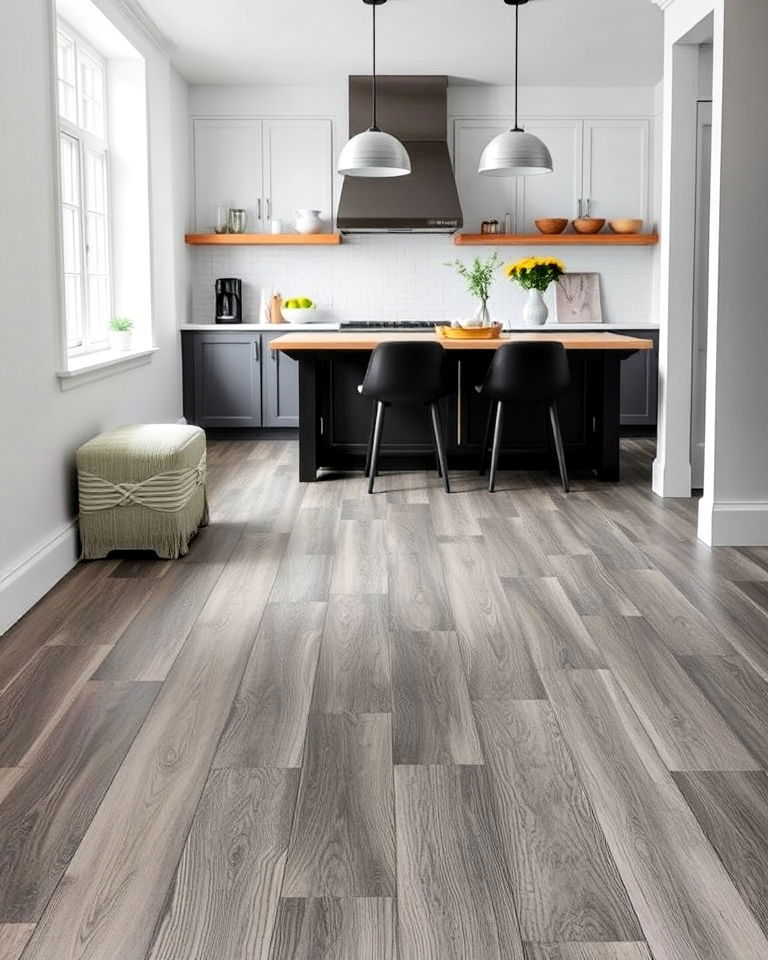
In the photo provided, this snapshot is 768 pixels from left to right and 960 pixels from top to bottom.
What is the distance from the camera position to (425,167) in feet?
27.5

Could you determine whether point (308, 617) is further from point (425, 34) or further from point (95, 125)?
point (425, 34)

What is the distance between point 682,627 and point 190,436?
229cm

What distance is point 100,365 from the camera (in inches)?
208

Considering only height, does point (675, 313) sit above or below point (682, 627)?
above

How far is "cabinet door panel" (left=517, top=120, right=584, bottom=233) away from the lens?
28.6ft

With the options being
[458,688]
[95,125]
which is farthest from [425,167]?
[458,688]

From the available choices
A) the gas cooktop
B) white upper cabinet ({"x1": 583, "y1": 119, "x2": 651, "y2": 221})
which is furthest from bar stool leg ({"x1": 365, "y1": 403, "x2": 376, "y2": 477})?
white upper cabinet ({"x1": 583, "y1": 119, "x2": 651, "y2": 221})

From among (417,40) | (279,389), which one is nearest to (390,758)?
(417,40)

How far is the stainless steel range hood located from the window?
6.96ft

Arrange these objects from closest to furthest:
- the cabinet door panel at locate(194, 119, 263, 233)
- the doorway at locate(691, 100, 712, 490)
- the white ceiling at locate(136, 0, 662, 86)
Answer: the doorway at locate(691, 100, 712, 490) → the white ceiling at locate(136, 0, 662, 86) → the cabinet door panel at locate(194, 119, 263, 233)

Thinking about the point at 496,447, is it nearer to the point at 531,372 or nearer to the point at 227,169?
the point at 531,372

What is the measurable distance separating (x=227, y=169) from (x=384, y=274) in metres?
1.43

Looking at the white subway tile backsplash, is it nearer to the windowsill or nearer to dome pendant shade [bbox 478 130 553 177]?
the windowsill

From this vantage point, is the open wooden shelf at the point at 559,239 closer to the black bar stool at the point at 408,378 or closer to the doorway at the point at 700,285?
the doorway at the point at 700,285
